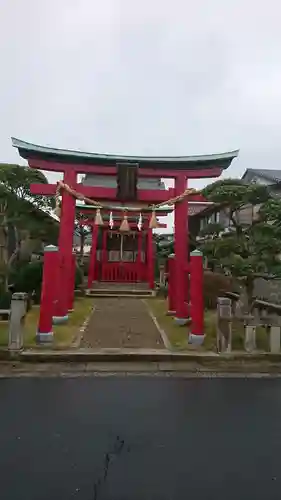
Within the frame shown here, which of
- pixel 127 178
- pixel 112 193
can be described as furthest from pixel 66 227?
pixel 127 178

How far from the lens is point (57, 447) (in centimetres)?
410

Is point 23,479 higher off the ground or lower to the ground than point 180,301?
lower

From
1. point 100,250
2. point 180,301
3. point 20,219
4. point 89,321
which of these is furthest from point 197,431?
point 100,250

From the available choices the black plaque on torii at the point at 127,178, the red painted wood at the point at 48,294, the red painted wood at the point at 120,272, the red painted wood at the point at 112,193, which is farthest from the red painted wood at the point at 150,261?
the red painted wood at the point at 48,294

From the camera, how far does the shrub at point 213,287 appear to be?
1489 cm

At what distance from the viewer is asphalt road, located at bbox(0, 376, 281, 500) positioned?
11.1 ft

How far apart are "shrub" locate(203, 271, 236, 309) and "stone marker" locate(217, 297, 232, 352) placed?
691cm

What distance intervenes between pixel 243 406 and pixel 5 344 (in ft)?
16.4

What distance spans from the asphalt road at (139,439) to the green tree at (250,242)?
2.74 meters

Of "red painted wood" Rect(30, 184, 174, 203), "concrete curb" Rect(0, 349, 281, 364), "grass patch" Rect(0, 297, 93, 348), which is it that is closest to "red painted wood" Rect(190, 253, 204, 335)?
"concrete curb" Rect(0, 349, 281, 364)

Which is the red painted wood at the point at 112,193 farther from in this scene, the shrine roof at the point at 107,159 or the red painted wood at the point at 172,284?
the red painted wood at the point at 172,284

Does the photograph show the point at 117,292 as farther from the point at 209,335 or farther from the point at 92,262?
the point at 209,335

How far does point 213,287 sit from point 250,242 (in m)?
6.33

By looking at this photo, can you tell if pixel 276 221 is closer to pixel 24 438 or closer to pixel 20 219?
pixel 24 438
